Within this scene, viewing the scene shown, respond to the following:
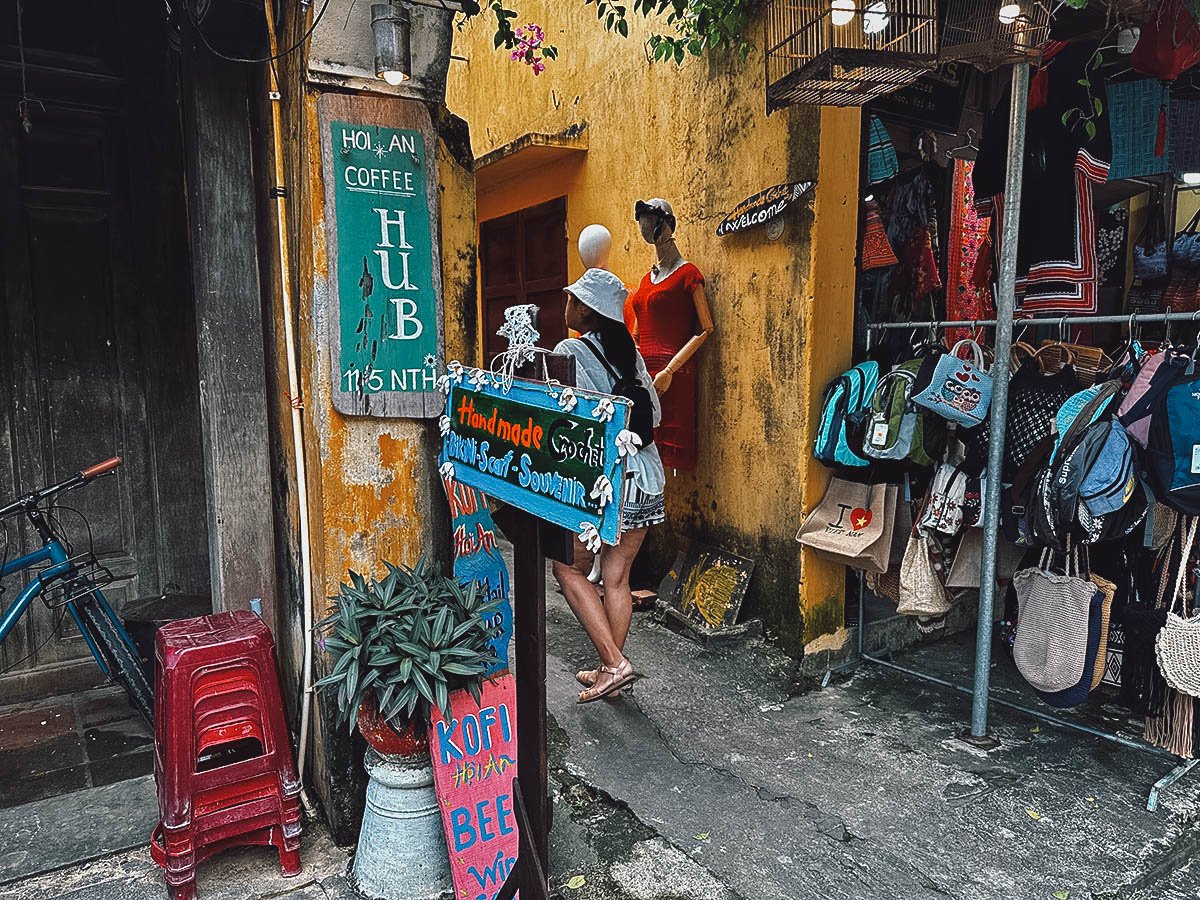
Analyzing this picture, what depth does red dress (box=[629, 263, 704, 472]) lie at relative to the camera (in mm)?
4832

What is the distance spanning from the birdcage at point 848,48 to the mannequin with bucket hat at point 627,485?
1.18 metres

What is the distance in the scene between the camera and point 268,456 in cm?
345

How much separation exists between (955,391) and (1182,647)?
4.40ft

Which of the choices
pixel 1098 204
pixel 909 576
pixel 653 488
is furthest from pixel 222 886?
pixel 1098 204

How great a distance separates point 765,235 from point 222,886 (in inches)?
151

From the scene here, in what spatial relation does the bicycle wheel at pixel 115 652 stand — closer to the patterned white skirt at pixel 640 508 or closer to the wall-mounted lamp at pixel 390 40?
the patterned white skirt at pixel 640 508

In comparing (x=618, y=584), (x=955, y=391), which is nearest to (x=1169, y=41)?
(x=955, y=391)

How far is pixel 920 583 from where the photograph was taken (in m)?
3.80

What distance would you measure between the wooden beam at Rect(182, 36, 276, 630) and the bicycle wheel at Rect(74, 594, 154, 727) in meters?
0.58

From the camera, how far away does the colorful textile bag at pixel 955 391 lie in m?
3.62

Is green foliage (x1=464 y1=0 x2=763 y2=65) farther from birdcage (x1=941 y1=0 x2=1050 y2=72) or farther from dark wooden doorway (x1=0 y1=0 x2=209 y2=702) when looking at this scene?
dark wooden doorway (x1=0 y1=0 x2=209 y2=702)

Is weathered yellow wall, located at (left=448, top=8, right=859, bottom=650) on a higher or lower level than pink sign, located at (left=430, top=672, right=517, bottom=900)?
higher

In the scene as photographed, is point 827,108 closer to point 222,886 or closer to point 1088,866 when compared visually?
point 1088,866

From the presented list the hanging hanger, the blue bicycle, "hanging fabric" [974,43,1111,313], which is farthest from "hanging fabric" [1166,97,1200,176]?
the blue bicycle
